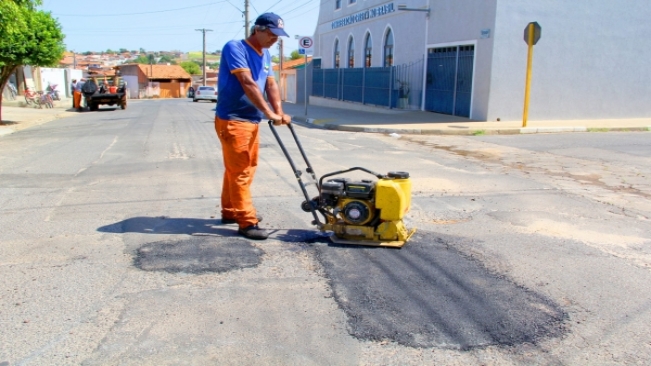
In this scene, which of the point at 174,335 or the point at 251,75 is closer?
the point at 174,335

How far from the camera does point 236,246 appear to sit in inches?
196

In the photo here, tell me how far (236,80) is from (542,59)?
1473 cm

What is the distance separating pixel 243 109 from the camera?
5195 millimetres

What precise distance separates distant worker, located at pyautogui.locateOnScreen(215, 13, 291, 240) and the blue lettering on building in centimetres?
2020

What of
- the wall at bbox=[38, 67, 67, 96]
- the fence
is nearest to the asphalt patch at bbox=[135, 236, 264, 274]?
the fence

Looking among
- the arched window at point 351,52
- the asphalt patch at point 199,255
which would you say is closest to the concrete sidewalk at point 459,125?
the asphalt patch at point 199,255

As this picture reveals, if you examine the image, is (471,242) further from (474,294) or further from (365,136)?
(365,136)

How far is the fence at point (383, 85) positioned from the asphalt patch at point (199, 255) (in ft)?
57.6

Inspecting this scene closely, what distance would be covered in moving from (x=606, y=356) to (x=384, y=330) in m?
1.21

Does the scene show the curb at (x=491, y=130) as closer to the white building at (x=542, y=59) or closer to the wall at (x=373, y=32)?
the white building at (x=542, y=59)

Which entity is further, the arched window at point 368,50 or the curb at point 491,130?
the arched window at point 368,50

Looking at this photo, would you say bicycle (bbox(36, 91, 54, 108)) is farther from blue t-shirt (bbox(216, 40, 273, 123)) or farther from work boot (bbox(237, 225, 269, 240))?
work boot (bbox(237, 225, 269, 240))

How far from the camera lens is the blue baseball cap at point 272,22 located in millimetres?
5148

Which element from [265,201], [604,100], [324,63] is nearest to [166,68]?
[324,63]
